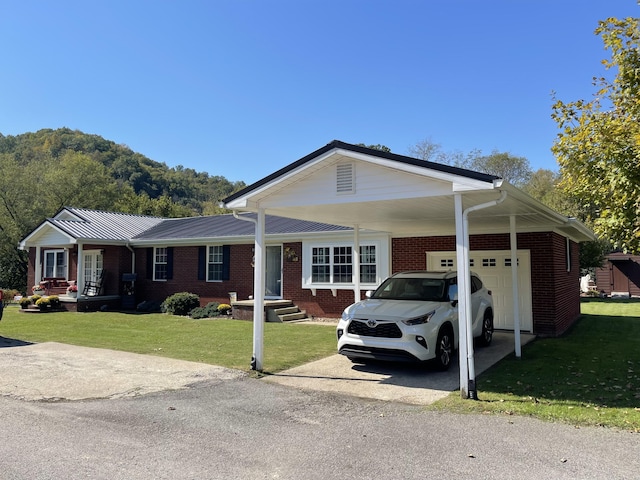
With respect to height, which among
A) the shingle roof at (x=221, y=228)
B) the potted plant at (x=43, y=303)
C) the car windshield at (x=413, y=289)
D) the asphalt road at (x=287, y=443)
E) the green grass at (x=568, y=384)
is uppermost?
the shingle roof at (x=221, y=228)

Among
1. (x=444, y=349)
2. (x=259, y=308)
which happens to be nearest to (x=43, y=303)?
(x=259, y=308)

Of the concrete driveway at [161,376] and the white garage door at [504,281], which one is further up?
the white garage door at [504,281]

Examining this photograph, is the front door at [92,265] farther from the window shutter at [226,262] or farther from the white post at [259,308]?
the white post at [259,308]

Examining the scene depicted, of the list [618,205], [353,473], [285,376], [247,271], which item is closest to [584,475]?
[353,473]

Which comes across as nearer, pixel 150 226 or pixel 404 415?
pixel 404 415

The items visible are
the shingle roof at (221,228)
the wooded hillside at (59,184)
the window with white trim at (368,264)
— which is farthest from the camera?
the wooded hillside at (59,184)

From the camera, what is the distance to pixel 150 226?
79.0 ft

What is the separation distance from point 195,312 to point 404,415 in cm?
1285

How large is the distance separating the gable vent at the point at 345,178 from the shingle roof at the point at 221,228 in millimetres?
7500

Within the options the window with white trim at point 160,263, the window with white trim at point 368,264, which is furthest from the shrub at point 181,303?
the window with white trim at point 368,264

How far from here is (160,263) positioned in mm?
20312

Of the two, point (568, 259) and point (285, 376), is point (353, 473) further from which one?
point (568, 259)

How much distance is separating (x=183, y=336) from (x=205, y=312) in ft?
16.2

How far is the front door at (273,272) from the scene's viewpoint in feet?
60.6
